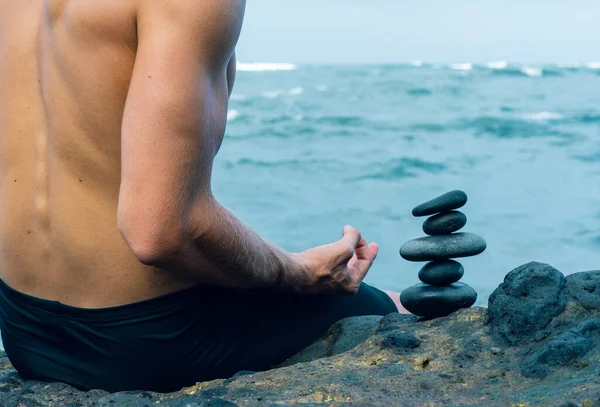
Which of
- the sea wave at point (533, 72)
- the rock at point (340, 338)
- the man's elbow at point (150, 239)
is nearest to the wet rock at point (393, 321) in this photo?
the rock at point (340, 338)

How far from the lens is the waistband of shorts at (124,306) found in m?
2.00

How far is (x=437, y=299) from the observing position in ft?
7.89

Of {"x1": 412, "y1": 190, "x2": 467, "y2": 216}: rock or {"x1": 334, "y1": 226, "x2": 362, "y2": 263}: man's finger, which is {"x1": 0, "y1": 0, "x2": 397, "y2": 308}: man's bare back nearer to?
{"x1": 334, "y1": 226, "x2": 362, "y2": 263}: man's finger

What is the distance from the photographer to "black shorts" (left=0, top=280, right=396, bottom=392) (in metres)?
2.02

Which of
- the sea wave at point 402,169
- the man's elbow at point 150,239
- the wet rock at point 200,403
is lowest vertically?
the wet rock at point 200,403

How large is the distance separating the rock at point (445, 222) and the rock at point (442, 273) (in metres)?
0.10

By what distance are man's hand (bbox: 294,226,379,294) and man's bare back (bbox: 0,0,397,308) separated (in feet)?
0.29

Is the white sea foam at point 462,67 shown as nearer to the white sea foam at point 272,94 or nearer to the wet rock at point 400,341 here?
the white sea foam at point 272,94

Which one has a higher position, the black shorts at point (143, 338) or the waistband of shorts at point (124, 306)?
the waistband of shorts at point (124, 306)

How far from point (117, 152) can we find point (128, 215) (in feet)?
0.71

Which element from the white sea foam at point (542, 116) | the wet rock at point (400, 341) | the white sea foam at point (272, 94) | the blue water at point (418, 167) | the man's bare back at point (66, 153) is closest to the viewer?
the man's bare back at point (66, 153)

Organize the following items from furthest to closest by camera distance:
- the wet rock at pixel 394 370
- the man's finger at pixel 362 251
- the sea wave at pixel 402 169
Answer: the sea wave at pixel 402 169, the man's finger at pixel 362 251, the wet rock at pixel 394 370

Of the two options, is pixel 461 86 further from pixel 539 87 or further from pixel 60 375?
pixel 60 375

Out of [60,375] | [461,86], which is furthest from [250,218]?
[461,86]
